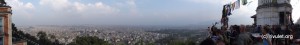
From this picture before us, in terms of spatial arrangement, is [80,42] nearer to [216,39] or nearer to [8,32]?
[8,32]

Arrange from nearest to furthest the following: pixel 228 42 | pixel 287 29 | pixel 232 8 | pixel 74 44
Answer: pixel 228 42 → pixel 287 29 → pixel 232 8 → pixel 74 44

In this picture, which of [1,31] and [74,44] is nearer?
[1,31]

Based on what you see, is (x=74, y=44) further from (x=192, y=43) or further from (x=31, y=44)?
(x=192, y=43)

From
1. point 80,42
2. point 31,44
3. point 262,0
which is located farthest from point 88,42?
point 262,0

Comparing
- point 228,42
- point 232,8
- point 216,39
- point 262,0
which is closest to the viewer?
point 216,39

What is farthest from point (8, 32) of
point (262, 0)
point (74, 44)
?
point (74, 44)

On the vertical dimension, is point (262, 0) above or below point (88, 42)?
above
